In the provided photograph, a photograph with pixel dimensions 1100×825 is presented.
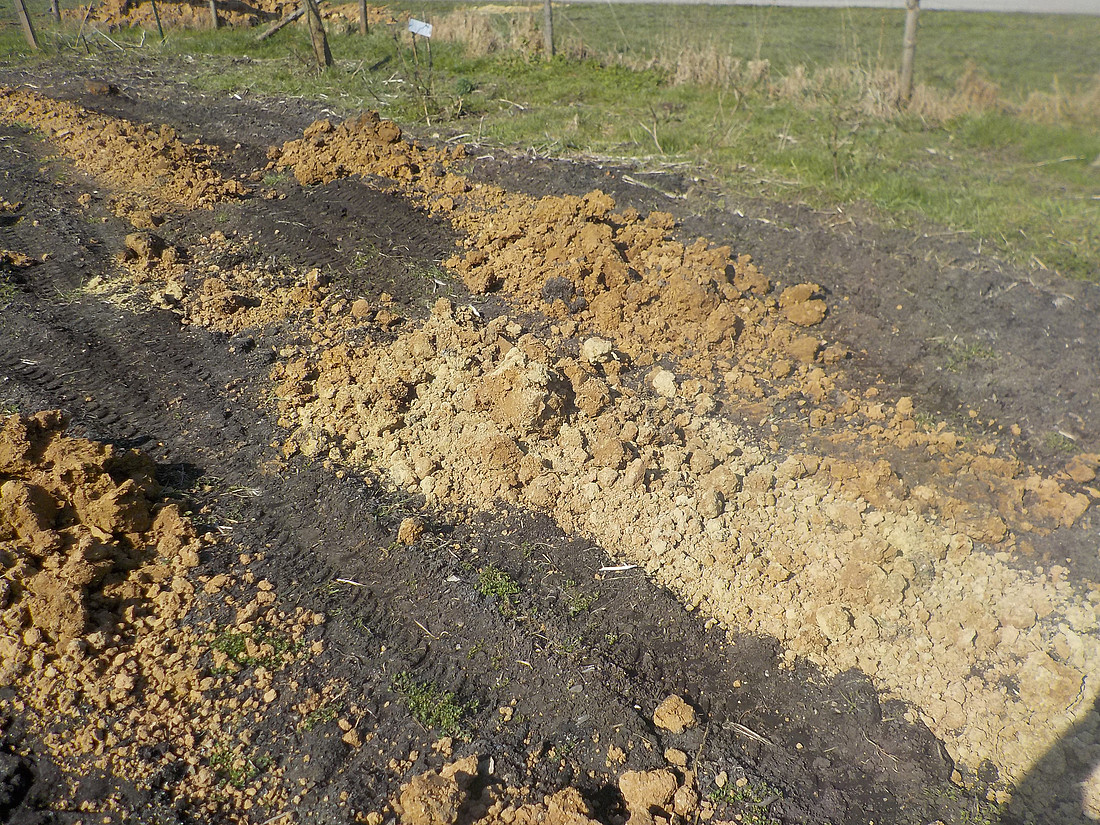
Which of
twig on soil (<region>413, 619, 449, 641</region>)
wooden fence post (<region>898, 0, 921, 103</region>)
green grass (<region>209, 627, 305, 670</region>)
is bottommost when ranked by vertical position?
twig on soil (<region>413, 619, 449, 641</region>)

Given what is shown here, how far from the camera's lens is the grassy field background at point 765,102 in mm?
6055

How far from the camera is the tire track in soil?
260 cm

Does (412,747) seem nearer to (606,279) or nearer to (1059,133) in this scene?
(606,279)

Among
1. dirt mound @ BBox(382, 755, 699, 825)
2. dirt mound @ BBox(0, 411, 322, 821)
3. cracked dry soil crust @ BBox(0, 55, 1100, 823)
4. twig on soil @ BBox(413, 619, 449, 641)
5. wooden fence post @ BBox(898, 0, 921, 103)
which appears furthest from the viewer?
wooden fence post @ BBox(898, 0, 921, 103)

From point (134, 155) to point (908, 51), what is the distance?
27.6 feet

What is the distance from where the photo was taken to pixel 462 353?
409 centimetres

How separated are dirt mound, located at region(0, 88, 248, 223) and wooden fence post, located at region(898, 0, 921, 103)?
295 inches

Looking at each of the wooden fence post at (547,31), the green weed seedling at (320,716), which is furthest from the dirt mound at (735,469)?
the wooden fence post at (547,31)

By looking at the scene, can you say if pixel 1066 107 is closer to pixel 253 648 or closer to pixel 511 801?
pixel 511 801

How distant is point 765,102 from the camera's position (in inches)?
330

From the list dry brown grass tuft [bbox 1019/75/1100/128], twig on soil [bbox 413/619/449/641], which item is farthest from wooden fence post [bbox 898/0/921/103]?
twig on soil [bbox 413/619/449/641]

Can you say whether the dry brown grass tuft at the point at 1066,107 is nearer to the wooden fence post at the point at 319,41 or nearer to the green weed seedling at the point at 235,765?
the wooden fence post at the point at 319,41

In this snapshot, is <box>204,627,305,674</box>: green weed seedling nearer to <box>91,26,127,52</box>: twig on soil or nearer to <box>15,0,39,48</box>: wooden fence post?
<box>91,26,127,52</box>: twig on soil

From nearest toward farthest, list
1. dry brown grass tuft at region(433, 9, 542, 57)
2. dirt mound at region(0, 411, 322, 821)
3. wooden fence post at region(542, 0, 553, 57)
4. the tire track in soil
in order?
1. dirt mound at region(0, 411, 322, 821)
2. the tire track in soil
3. wooden fence post at region(542, 0, 553, 57)
4. dry brown grass tuft at region(433, 9, 542, 57)
